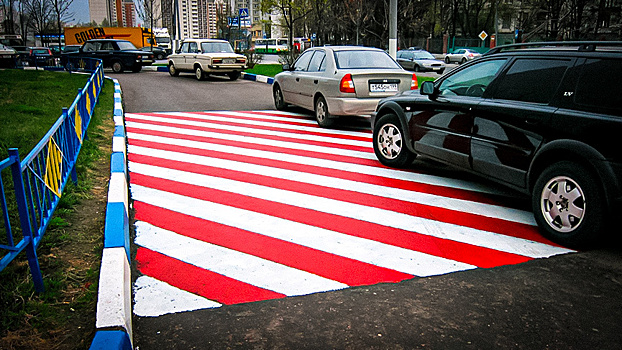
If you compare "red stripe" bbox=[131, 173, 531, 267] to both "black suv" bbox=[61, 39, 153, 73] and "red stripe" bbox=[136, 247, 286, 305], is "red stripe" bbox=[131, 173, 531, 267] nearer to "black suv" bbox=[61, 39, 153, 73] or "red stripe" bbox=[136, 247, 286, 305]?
"red stripe" bbox=[136, 247, 286, 305]

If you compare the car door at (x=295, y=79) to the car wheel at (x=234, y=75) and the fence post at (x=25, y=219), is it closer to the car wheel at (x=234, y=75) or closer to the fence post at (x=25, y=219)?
the fence post at (x=25, y=219)

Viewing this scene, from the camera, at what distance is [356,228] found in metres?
5.16

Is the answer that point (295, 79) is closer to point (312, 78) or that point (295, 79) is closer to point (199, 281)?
point (312, 78)

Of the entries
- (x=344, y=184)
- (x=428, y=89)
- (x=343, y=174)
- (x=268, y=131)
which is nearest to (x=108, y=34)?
(x=268, y=131)

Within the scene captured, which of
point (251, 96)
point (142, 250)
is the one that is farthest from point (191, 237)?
point (251, 96)

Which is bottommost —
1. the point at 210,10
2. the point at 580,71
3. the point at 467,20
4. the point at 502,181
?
the point at 502,181

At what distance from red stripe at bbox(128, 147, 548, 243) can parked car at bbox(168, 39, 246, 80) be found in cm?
1499

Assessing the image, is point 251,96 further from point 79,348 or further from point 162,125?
point 79,348

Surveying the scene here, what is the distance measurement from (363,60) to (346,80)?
0.91m

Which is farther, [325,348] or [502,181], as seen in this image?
[502,181]

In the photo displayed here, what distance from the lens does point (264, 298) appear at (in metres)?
3.74

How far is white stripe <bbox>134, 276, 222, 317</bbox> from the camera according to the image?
3584 millimetres

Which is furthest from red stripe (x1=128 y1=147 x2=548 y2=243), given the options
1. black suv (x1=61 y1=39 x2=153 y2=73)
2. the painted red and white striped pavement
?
black suv (x1=61 y1=39 x2=153 y2=73)

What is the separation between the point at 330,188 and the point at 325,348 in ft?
11.7
